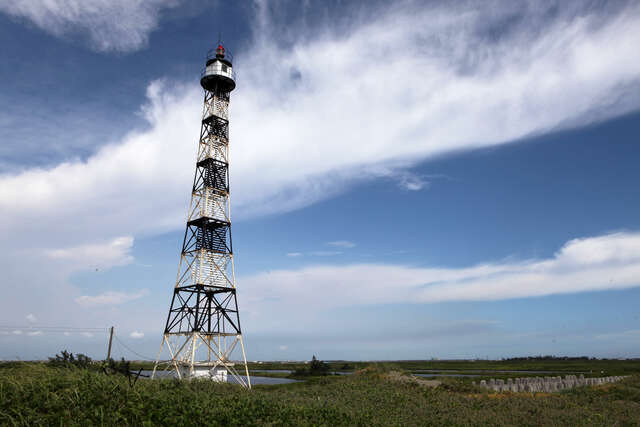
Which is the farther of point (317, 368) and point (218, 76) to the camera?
point (317, 368)

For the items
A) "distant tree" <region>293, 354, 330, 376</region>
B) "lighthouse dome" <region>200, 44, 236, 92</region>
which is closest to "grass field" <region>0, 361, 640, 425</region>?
"lighthouse dome" <region>200, 44, 236, 92</region>

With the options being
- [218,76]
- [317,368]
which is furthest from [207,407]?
[317,368]

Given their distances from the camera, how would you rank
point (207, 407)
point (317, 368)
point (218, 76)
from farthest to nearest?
point (317, 368) → point (218, 76) → point (207, 407)

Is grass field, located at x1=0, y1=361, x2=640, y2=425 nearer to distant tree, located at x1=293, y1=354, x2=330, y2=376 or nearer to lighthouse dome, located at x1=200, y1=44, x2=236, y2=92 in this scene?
lighthouse dome, located at x1=200, y1=44, x2=236, y2=92

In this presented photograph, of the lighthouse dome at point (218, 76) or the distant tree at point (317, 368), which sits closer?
the lighthouse dome at point (218, 76)

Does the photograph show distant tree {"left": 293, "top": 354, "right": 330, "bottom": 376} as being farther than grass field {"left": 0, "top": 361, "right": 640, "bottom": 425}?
Yes

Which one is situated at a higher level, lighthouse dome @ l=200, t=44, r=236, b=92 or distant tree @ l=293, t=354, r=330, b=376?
lighthouse dome @ l=200, t=44, r=236, b=92

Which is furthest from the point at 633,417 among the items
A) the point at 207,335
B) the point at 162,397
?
the point at 207,335

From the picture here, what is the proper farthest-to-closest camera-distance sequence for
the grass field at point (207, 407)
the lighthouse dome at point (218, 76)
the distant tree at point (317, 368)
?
the distant tree at point (317, 368), the lighthouse dome at point (218, 76), the grass field at point (207, 407)

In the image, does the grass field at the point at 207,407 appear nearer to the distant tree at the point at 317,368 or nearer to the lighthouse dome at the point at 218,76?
the lighthouse dome at the point at 218,76

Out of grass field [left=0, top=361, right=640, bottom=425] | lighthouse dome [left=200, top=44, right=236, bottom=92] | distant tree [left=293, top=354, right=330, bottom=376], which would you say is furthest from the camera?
distant tree [left=293, top=354, right=330, bottom=376]

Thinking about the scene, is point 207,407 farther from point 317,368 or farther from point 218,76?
point 317,368

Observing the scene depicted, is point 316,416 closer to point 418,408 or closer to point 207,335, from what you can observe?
point 418,408

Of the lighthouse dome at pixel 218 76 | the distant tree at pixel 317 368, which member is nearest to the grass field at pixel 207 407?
the lighthouse dome at pixel 218 76
